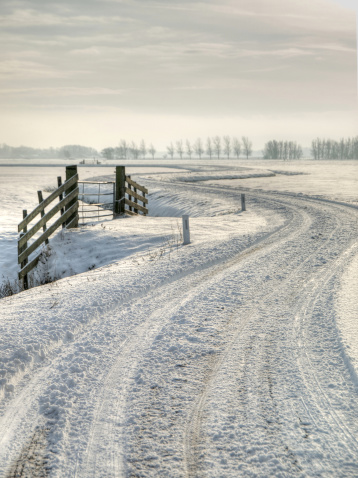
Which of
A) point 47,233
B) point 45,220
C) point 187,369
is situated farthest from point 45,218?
point 187,369

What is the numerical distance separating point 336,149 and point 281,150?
2670cm

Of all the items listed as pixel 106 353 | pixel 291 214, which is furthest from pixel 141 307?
pixel 291 214

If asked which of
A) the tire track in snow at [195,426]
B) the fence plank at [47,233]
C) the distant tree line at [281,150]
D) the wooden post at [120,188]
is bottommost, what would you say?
the tire track in snow at [195,426]

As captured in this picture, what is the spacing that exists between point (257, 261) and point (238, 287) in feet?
6.47

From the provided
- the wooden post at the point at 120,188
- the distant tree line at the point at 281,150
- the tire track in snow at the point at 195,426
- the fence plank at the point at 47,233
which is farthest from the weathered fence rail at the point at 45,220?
the distant tree line at the point at 281,150

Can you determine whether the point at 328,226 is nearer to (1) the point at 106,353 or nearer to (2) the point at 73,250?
(2) the point at 73,250

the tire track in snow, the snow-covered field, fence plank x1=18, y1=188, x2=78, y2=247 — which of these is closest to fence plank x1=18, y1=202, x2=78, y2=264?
fence plank x1=18, y1=188, x2=78, y2=247

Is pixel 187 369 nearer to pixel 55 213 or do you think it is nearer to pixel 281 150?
pixel 55 213

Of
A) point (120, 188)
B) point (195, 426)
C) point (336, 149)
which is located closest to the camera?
point (195, 426)

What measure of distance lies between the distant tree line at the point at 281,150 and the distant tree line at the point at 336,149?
9317 millimetres

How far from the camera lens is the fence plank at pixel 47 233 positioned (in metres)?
11.1

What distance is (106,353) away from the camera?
198 inches

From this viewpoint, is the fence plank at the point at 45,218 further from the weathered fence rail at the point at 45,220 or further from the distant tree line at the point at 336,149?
the distant tree line at the point at 336,149

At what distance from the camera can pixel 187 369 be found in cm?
459
